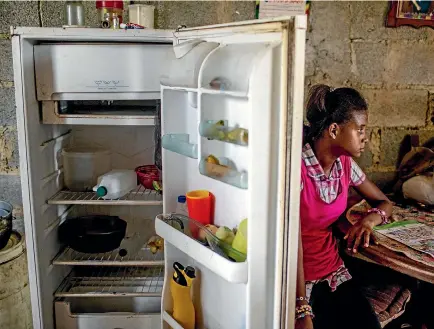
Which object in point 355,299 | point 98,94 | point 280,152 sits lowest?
point 355,299

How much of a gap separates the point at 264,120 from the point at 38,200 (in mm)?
1208

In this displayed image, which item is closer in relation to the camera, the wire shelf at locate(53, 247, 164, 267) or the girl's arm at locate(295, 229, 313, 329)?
the girl's arm at locate(295, 229, 313, 329)

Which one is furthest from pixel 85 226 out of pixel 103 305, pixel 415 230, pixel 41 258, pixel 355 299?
pixel 415 230

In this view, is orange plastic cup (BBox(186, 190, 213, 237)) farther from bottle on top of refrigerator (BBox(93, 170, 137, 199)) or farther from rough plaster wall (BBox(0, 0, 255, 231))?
rough plaster wall (BBox(0, 0, 255, 231))

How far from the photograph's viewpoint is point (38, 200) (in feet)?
6.73

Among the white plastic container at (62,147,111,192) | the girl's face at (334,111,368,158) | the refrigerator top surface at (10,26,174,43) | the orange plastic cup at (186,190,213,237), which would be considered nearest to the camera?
the orange plastic cup at (186,190,213,237)

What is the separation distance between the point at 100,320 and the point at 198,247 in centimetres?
98

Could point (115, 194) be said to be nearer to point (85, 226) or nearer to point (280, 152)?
point (85, 226)

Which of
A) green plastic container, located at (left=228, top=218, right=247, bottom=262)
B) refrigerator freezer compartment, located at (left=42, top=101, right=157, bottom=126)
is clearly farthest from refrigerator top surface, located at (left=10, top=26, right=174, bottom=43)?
green plastic container, located at (left=228, top=218, right=247, bottom=262)

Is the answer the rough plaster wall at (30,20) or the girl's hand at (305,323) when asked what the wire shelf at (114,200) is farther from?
the girl's hand at (305,323)

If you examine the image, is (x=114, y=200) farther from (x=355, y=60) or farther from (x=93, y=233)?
(x=355, y=60)

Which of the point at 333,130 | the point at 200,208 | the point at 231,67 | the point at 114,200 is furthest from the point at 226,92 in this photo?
the point at 114,200

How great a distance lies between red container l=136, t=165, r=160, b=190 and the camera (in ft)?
7.45

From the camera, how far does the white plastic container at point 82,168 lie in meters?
2.26
